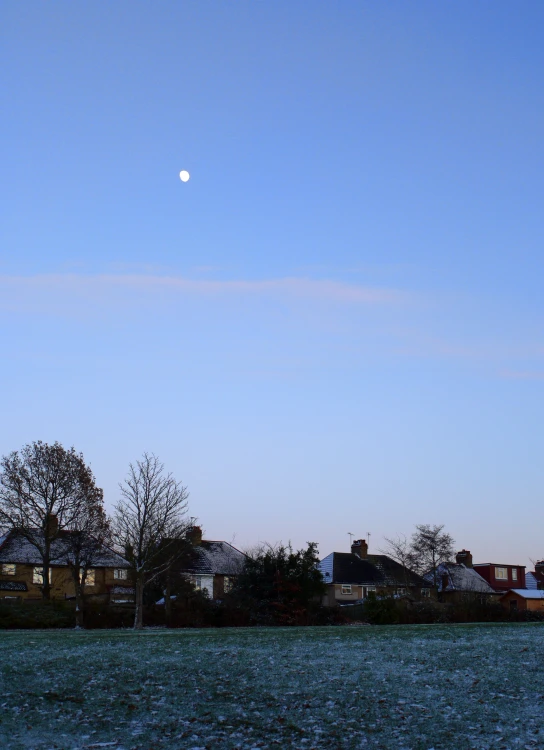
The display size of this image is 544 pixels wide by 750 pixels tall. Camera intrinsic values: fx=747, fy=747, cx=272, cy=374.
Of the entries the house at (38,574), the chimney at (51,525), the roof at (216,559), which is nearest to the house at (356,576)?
the roof at (216,559)

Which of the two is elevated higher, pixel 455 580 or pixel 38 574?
pixel 38 574

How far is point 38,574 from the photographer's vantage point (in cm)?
7838

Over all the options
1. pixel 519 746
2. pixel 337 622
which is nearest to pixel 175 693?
pixel 519 746

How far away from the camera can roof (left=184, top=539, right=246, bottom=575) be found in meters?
84.2

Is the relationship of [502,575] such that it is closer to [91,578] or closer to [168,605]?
[91,578]

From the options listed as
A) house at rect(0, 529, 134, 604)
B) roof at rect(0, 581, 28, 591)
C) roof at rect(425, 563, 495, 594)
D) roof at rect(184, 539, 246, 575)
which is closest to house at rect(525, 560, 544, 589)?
roof at rect(425, 563, 495, 594)

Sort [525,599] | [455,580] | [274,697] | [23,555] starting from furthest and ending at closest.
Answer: [455,580] → [525,599] → [23,555] → [274,697]

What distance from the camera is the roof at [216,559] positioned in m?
84.2

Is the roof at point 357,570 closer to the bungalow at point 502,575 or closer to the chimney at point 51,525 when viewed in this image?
the bungalow at point 502,575

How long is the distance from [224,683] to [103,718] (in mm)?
4212

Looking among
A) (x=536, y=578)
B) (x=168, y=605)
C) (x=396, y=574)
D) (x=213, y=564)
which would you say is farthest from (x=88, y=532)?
(x=536, y=578)

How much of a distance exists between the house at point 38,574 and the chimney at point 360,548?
3696 cm

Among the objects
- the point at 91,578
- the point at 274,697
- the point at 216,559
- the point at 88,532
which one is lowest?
the point at 91,578

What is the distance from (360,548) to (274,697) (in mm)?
91109
